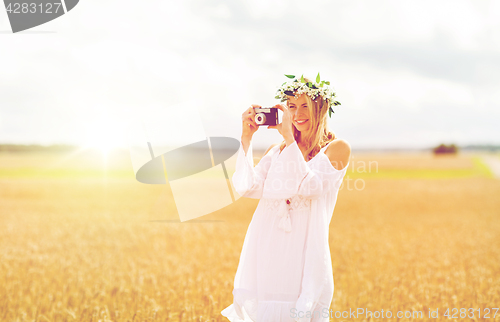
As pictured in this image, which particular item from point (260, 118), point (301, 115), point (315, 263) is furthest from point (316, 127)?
point (315, 263)

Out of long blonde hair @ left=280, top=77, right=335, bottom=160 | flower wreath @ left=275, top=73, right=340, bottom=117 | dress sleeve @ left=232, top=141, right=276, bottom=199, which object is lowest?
dress sleeve @ left=232, top=141, right=276, bottom=199

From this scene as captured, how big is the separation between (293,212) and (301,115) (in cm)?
87

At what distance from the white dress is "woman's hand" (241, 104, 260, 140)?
0.47 ft

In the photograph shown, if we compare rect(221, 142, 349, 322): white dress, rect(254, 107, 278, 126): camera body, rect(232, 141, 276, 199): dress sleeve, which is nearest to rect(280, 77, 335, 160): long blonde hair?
rect(221, 142, 349, 322): white dress

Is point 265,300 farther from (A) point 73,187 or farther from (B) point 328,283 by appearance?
(A) point 73,187

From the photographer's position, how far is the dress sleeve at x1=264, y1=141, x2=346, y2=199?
3.22 meters

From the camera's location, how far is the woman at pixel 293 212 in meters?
3.31

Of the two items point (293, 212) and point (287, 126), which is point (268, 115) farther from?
point (293, 212)

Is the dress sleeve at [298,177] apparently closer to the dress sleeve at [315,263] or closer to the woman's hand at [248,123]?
the dress sleeve at [315,263]

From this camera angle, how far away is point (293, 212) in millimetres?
3545

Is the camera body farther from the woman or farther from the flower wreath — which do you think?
the flower wreath

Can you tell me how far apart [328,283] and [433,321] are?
10.9 ft

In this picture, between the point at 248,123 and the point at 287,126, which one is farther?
the point at 248,123

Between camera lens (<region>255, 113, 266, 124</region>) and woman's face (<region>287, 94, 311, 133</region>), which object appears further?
woman's face (<region>287, 94, 311, 133</region>)
